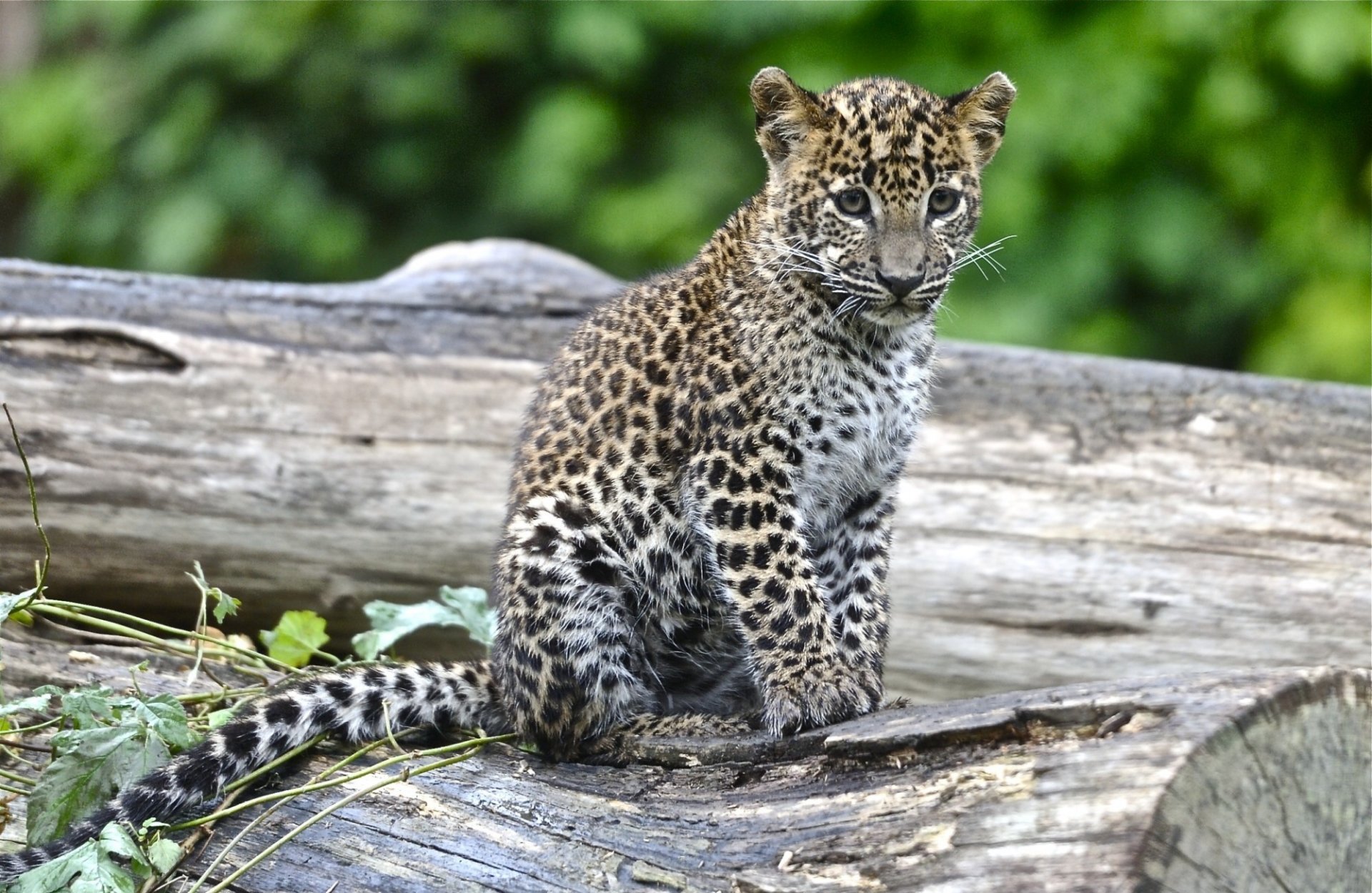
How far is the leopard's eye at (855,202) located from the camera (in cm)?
480

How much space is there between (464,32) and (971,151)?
8332mm

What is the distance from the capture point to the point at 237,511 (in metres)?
6.61

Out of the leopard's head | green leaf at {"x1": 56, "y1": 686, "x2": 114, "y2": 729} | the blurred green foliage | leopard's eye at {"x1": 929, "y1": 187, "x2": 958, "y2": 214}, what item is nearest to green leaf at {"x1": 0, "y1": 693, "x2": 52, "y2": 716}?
green leaf at {"x1": 56, "y1": 686, "x2": 114, "y2": 729}

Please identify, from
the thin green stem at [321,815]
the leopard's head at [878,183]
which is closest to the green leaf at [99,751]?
the thin green stem at [321,815]

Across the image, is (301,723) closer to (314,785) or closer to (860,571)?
(314,785)

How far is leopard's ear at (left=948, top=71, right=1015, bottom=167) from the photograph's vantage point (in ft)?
16.2

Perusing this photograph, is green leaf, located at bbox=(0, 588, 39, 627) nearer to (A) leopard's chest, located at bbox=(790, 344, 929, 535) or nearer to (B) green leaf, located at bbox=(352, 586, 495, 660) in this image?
(B) green leaf, located at bbox=(352, 586, 495, 660)

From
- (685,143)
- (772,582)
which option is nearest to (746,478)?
(772,582)

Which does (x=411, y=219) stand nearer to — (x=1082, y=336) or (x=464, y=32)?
(x=464, y=32)

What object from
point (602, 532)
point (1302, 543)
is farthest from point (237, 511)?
point (1302, 543)

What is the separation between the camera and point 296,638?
579 cm

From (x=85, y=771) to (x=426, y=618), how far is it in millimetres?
1559

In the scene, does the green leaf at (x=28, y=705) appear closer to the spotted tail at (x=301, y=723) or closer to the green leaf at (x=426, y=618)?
the spotted tail at (x=301, y=723)

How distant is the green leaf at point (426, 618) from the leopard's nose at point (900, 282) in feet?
6.55
